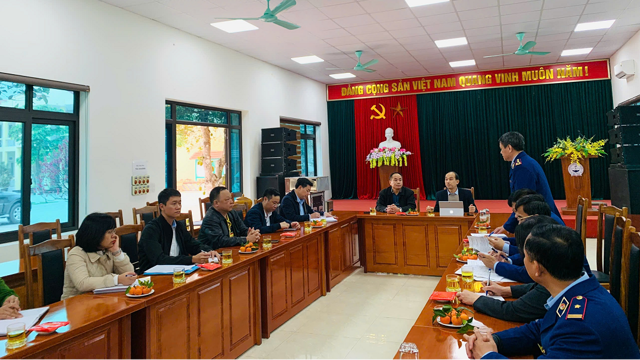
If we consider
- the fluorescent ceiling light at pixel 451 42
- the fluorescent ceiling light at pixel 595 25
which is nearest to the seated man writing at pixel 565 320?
the fluorescent ceiling light at pixel 451 42

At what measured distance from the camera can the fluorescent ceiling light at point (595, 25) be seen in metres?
6.60

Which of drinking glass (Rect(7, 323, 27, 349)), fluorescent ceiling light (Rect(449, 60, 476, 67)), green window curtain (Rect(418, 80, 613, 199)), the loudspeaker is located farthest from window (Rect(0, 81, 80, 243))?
green window curtain (Rect(418, 80, 613, 199))

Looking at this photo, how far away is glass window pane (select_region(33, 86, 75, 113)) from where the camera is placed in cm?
448

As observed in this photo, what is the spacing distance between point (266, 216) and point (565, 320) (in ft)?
11.4

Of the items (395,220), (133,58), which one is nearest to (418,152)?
(395,220)

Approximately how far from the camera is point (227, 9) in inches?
218

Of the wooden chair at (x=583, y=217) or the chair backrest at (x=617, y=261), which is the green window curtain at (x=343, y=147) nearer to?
the wooden chair at (x=583, y=217)

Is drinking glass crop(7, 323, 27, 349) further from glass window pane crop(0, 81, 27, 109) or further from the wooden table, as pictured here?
glass window pane crop(0, 81, 27, 109)

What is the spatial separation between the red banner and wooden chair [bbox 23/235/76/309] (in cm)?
928

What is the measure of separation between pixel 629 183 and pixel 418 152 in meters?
5.05

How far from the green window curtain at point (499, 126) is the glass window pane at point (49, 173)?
8437 millimetres

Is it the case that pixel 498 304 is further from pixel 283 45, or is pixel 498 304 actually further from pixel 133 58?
pixel 283 45

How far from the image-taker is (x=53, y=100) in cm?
464

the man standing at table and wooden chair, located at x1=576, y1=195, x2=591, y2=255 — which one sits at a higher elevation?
the man standing at table
